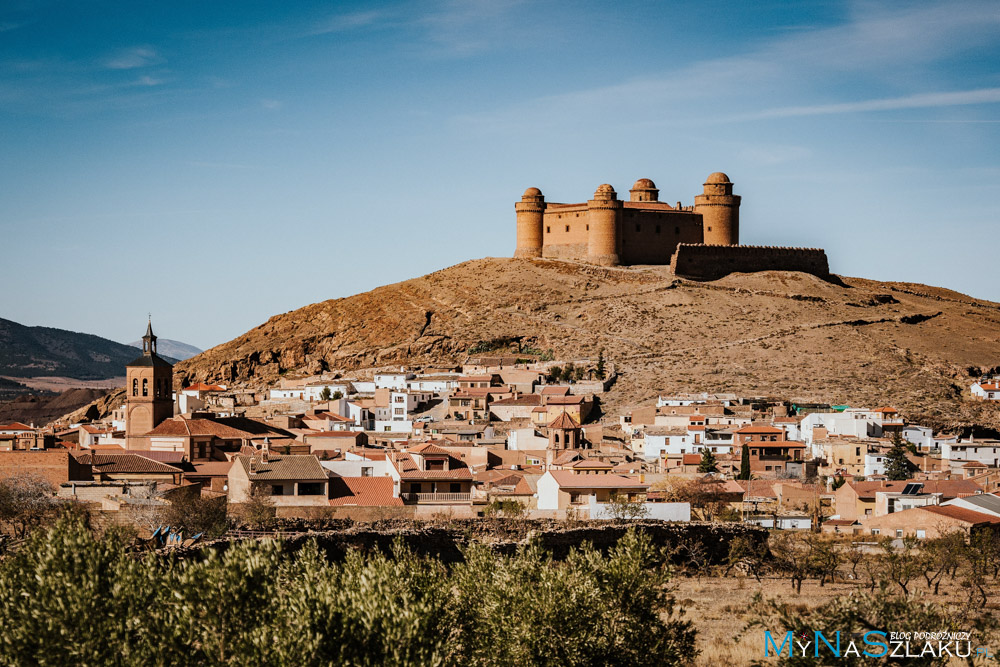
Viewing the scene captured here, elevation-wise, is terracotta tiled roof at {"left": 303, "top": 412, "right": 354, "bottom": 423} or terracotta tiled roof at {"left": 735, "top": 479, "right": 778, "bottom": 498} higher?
terracotta tiled roof at {"left": 303, "top": 412, "right": 354, "bottom": 423}

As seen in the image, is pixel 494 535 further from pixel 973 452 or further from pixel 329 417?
pixel 329 417

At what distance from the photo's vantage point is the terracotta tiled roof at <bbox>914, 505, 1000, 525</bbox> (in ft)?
103

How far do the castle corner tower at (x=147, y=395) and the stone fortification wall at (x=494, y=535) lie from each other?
24.3 metres

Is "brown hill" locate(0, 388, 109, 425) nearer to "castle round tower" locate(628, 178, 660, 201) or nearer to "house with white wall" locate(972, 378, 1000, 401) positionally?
"castle round tower" locate(628, 178, 660, 201)

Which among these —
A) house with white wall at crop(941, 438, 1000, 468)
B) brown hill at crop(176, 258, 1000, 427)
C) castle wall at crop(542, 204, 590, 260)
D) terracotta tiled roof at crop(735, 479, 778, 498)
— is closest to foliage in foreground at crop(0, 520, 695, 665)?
terracotta tiled roof at crop(735, 479, 778, 498)

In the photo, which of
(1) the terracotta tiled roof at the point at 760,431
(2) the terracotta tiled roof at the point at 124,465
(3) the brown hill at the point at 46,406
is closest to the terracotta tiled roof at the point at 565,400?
(1) the terracotta tiled roof at the point at 760,431

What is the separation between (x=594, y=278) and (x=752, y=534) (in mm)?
62003

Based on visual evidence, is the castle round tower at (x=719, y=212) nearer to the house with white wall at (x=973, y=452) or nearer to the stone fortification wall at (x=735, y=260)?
the stone fortification wall at (x=735, y=260)

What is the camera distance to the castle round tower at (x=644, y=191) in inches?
3868

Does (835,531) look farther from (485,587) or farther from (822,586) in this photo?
(485,587)

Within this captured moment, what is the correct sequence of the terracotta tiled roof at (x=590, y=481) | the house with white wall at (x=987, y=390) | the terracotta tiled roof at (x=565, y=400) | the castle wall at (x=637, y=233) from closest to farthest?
the terracotta tiled roof at (x=590, y=481)
the terracotta tiled roof at (x=565, y=400)
the house with white wall at (x=987, y=390)
the castle wall at (x=637, y=233)

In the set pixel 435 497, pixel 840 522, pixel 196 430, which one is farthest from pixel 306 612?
pixel 196 430

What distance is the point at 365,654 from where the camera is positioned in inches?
477

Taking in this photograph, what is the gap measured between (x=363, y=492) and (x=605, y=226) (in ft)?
209
